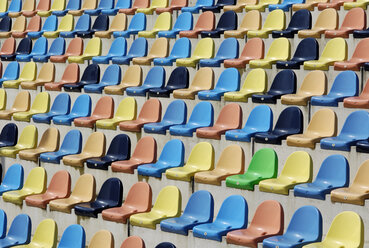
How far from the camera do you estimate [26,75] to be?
9.81 m

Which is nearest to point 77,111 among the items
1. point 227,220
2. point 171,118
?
point 171,118

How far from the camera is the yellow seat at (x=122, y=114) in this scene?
7.92 meters

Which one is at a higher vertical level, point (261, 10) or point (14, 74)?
point (261, 10)

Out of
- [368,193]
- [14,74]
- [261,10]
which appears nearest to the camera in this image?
[368,193]

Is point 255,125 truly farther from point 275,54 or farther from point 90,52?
point 90,52

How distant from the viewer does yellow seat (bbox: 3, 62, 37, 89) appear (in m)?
9.62

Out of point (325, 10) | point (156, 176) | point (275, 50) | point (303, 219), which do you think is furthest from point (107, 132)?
point (303, 219)

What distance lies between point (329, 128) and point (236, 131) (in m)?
0.80

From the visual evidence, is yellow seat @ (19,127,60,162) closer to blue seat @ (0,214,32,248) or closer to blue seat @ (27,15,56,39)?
blue seat @ (0,214,32,248)

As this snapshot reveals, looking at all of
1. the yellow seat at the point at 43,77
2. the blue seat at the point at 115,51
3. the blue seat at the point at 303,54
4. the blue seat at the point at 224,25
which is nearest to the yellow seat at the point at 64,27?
the yellow seat at the point at 43,77

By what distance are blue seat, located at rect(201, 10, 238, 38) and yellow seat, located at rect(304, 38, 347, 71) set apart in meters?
1.44

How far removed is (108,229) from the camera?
21.9 ft

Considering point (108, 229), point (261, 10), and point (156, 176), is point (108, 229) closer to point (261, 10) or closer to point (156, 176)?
point (156, 176)

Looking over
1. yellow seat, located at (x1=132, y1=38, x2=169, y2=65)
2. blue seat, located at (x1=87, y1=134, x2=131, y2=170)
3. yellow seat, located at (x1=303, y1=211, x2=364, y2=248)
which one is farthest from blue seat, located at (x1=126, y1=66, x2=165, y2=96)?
yellow seat, located at (x1=303, y1=211, x2=364, y2=248)
